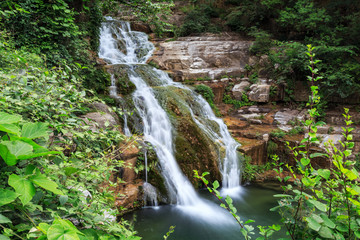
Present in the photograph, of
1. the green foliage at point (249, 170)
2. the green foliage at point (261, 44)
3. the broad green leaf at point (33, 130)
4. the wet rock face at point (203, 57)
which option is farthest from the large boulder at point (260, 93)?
the broad green leaf at point (33, 130)

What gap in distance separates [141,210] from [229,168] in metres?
3.55

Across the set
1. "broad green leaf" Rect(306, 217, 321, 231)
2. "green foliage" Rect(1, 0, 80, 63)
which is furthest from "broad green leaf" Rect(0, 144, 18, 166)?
"green foliage" Rect(1, 0, 80, 63)

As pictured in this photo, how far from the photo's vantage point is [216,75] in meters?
12.4

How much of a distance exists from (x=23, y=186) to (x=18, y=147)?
189 millimetres

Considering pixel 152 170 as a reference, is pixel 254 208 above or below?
below

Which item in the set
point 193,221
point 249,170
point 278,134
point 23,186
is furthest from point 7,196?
point 278,134

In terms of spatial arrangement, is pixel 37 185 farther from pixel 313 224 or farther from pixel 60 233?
pixel 313 224

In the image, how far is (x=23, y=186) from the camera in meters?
0.91

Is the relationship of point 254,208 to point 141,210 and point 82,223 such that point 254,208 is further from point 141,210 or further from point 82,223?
point 82,223

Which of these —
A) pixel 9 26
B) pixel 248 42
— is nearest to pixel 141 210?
pixel 9 26

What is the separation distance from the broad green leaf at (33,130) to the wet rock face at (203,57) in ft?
35.2

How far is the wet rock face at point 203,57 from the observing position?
12.3m

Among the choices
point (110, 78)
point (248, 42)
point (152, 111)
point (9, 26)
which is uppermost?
point (248, 42)

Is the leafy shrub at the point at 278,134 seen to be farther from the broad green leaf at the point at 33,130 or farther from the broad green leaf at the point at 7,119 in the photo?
the broad green leaf at the point at 7,119
